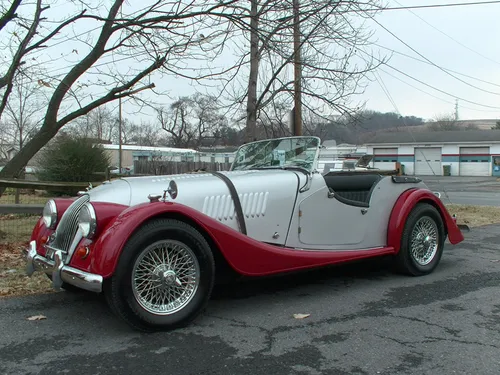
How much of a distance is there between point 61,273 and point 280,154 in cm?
Result: 296

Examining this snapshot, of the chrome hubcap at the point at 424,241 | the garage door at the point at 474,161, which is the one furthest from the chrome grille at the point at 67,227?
the garage door at the point at 474,161

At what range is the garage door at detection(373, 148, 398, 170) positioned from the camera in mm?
49125

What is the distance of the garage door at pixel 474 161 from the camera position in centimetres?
4459

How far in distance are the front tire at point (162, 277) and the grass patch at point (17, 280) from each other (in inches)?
74.6

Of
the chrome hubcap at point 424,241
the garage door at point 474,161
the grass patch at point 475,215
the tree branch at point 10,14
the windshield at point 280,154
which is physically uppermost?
the tree branch at point 10,14

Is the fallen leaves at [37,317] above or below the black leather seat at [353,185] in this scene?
below

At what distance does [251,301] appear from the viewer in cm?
474

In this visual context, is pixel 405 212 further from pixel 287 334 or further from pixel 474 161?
pixel 474 161

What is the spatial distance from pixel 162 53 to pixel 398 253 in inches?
205

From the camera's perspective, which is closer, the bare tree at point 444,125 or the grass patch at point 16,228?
the grass patch at point 16,228

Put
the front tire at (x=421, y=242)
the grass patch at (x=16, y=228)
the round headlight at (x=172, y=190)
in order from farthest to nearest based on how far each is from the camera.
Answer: the grass patch at (x=16, y=228)
the front tire at (x=421, y=242)
the round headlight at (x=172, y=190)

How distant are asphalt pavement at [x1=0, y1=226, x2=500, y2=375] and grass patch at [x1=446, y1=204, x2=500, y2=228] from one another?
19.2 feet

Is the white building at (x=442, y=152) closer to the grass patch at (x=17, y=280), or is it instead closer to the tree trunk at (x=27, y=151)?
the tree trunk at (x=27, y=151)

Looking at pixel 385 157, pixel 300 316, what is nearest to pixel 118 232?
pixel 300 316
